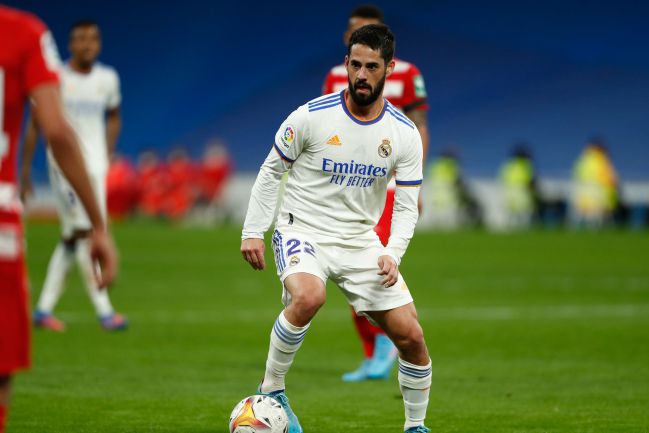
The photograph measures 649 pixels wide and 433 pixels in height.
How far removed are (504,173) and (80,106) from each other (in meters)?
27.2

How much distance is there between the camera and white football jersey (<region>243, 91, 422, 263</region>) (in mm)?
6777

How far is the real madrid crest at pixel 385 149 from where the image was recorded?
6781 millimetres

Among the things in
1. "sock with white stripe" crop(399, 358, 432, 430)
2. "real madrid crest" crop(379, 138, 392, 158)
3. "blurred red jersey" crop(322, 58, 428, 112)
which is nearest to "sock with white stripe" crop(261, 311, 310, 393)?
"sock with white stripe" crop(399, 358, 432, 430)

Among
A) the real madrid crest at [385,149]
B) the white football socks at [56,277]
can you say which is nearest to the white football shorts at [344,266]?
the real madrid crest at [385,149]

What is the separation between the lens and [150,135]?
42.8 m

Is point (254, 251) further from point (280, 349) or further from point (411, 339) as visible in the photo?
point (411, 339)

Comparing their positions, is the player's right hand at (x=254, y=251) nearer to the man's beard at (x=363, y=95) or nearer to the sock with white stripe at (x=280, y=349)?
the sock with white stripe at (x=280, y=349)

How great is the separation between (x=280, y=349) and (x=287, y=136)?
1.20 metres

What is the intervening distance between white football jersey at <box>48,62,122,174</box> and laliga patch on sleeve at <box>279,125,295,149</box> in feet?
18.9

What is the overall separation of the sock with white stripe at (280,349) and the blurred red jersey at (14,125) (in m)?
2.41

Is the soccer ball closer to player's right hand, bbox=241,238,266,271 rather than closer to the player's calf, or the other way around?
the player's calf

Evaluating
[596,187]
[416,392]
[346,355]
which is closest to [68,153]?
[416,392]

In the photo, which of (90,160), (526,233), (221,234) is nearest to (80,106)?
(90,160)

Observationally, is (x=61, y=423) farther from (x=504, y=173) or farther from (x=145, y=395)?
(x=504, y=173)
